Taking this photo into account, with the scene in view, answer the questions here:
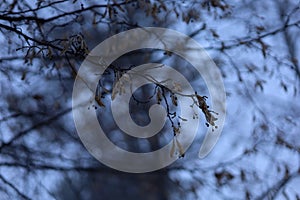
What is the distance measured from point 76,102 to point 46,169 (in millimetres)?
498

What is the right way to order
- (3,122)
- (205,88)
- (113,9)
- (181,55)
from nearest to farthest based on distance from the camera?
(113,9) → (3,122) → (181,55) → (205,88)

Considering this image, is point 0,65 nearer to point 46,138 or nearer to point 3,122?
point 3,122

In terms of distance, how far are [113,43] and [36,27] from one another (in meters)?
0.46

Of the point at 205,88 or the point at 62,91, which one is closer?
the point at 62,91

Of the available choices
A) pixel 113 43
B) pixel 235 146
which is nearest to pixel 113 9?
pixel 113 43

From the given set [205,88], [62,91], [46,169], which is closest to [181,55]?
[205,88]

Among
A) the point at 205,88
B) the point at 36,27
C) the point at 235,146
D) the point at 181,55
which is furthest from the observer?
the point at 235,146

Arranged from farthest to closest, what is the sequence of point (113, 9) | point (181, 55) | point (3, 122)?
point (181, 55)
point (3, 122)
point (113, 9)

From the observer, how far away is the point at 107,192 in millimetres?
4910

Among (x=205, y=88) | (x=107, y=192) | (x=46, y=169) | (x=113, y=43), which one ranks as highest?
(x=113, y=43)

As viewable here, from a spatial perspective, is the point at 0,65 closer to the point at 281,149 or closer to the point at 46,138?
the point at 46,138

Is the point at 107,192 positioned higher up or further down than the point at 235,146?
further down

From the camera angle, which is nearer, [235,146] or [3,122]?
[3,122]

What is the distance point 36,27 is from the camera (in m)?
2.92
